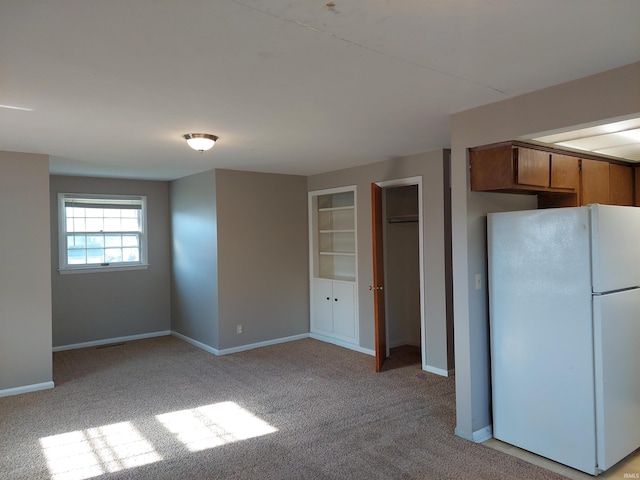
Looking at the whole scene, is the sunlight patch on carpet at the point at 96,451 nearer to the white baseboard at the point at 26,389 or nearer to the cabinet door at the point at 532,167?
the white baseboard at the point at 26,389

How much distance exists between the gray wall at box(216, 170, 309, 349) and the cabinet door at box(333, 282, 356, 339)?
600 millimetres

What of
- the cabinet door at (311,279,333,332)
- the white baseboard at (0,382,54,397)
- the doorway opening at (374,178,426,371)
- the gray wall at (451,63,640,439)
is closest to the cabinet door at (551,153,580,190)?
the gray wall at (451,63,640,439)

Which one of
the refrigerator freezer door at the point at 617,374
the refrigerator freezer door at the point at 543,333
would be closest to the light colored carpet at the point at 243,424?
the refrigerator freezer door at the point at 543,333

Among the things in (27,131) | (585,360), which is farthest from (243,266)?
(585,360)

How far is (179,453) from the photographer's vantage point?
3.05 metres

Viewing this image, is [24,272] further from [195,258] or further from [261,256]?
[261,256]

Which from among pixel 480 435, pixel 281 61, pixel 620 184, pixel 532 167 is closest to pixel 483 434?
pixel 480 435

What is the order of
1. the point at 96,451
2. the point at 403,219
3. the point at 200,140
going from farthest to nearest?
the point at 403,219 → the point at 200,140 → the point at 96,451

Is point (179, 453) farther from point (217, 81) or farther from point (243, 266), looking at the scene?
point (243, 266)

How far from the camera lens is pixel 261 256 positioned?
19.7 ft

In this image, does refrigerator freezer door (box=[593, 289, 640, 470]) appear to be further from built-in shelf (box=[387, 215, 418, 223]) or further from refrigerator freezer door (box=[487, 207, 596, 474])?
built-in shelf (box=[387, 215, 418, 223])

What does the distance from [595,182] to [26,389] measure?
18.5 feet

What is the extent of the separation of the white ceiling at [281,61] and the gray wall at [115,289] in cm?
256

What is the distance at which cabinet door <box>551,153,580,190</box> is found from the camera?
131 inches
